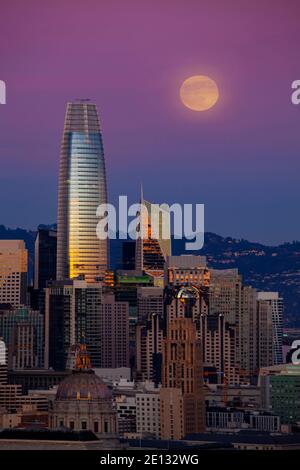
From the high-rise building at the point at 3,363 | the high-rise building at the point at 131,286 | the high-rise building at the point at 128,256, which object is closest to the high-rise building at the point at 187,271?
the high-rise building at the point at 131,286

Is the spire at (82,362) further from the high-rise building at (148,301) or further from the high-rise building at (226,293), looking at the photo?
the high-rise building at (148,301)

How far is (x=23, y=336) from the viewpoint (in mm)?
53250

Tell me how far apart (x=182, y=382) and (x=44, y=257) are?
1133cm

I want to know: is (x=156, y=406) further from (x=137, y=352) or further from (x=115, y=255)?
(x=115, y=255)

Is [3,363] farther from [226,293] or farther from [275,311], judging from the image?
[226,293]

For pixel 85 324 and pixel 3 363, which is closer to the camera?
pixel 3 363

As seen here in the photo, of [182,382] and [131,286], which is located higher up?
[131,286]

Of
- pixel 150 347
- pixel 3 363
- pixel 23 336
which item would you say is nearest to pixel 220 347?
pixel 150 347

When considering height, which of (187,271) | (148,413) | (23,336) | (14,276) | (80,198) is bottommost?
(148,413)

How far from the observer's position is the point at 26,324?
54.4 metres

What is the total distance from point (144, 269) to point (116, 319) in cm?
174

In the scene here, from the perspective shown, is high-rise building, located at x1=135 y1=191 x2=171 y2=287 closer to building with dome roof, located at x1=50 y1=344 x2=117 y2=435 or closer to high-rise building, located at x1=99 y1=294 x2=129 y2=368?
high-rise building, located at x1=99 y1=294 x2=129 y2=368

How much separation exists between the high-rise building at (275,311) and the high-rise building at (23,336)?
3.83 m
